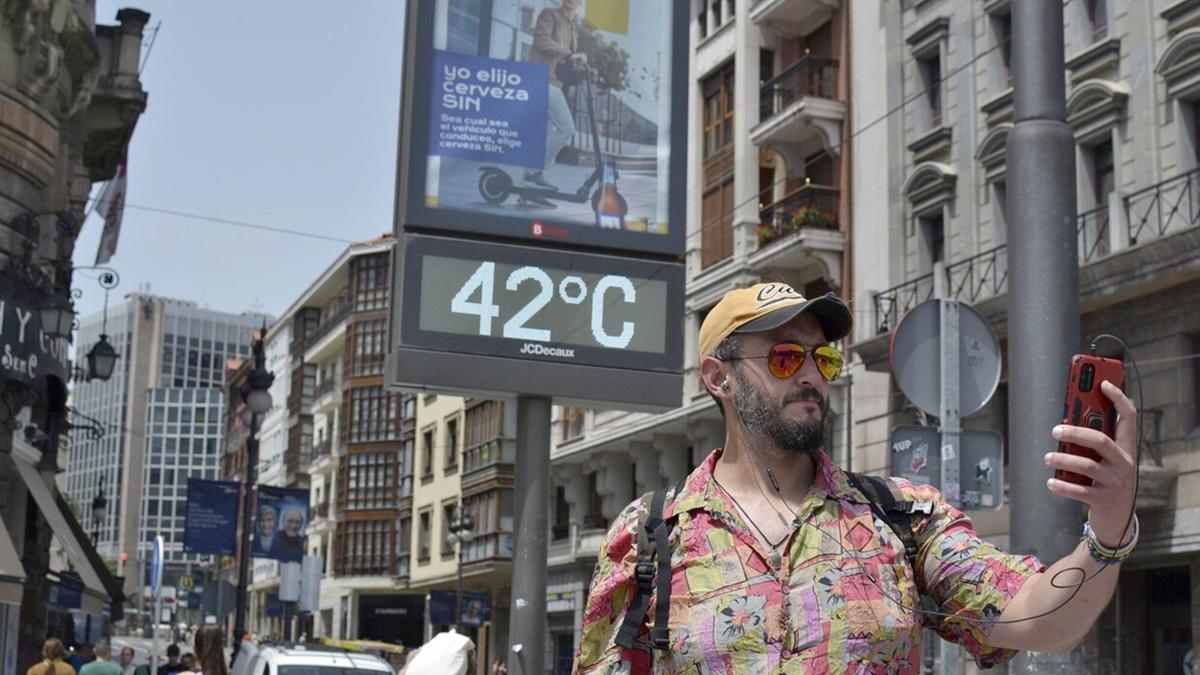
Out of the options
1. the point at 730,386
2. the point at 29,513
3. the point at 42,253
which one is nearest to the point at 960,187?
the point at 42,253

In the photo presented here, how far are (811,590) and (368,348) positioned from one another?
7750 centimetres

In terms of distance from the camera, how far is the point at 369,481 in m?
77.3

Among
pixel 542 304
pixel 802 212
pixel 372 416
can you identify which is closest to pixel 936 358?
pixel 542 304

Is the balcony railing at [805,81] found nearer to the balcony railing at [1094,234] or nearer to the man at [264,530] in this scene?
the balcony railing at [1094,234]

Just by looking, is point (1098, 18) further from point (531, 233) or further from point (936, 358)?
point (936, 358)

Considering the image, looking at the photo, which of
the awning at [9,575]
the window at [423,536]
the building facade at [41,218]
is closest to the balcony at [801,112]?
the building facade at [41,218]

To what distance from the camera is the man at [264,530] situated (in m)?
32.6

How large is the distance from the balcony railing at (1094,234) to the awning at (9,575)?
15.0 meters

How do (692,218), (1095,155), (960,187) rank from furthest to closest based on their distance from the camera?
(692,218) < (960,187) < (1095,155)

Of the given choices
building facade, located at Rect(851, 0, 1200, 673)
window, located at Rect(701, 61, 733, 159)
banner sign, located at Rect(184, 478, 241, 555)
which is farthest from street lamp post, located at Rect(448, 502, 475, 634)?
building facade, located at Rect(851, 0, 1200, 673)

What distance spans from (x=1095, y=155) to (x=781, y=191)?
10.3 m

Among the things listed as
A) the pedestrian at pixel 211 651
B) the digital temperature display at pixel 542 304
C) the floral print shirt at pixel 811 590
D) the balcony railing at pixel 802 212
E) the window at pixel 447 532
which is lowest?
the pedestrian at pixel 211 651

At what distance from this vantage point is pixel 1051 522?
7.58 m

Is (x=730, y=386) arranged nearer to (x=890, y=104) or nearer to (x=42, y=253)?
(x=42, y=253)
